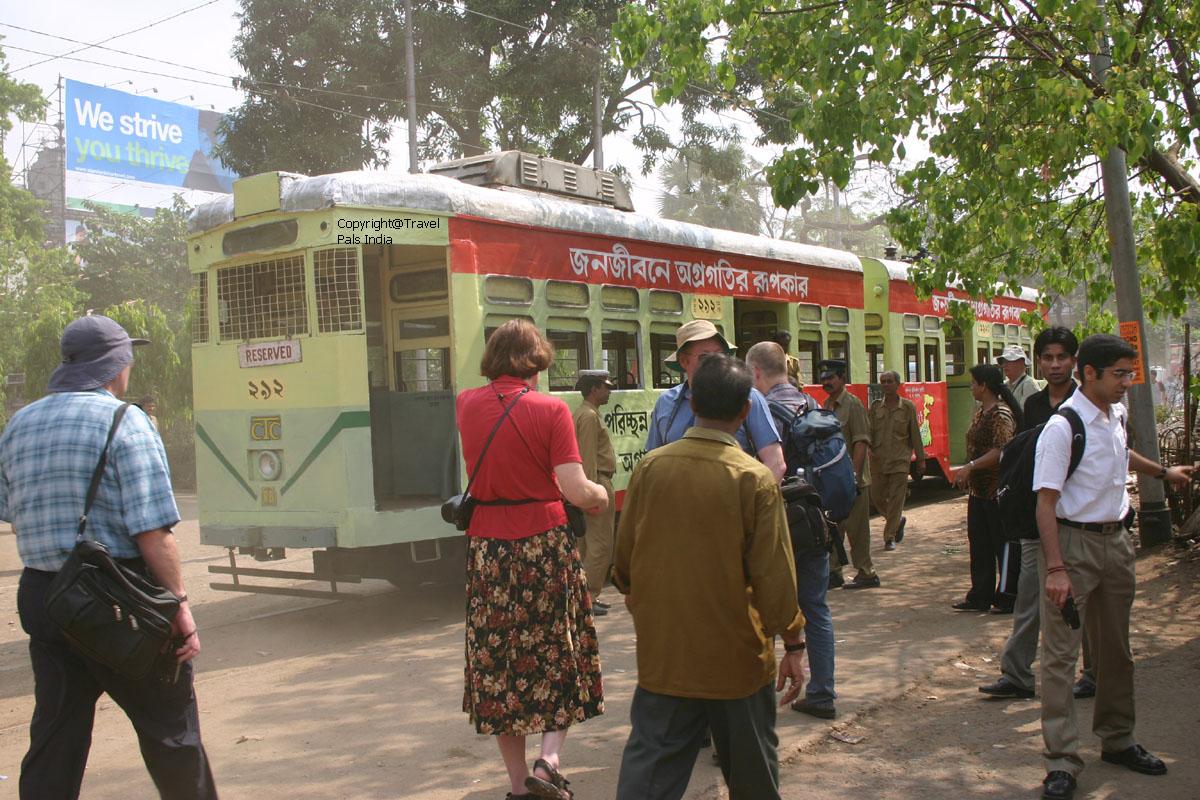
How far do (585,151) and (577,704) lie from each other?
1999 centimetres

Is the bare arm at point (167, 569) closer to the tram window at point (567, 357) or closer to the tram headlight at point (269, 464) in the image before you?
the tram headlight at point (269, 464)

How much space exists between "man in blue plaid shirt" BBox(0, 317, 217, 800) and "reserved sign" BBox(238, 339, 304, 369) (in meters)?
4.77

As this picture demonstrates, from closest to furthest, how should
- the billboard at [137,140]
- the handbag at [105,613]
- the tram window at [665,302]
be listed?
the handbag at [105,613] < the tram window at [665,302] < the billboard at [137,140]

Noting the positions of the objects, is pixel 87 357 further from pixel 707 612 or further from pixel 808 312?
pixel 808 312

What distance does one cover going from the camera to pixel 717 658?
10.9 feet

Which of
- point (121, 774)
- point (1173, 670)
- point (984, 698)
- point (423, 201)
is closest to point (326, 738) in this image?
point (121, 774)

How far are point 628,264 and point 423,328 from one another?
203 centimetres

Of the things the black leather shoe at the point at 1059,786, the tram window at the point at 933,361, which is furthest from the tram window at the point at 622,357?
the tram window at the point at 933,361

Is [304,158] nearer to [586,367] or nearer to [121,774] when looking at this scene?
[586,367]

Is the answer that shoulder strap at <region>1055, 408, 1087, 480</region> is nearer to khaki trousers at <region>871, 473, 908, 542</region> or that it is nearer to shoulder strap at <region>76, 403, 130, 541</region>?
shoulder strap at <region>76, 403, 130, 541</region>

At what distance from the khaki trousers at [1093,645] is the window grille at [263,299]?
5678mm

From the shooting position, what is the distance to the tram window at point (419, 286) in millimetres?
9141

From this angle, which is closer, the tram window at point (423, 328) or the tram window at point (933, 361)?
the tram window at point (423, 328)

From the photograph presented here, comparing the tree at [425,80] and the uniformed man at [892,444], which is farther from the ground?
the tree at [425,80]
